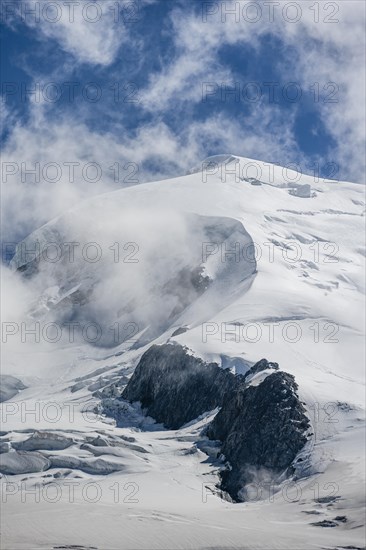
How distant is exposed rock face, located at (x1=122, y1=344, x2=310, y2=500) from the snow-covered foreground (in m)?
1.79

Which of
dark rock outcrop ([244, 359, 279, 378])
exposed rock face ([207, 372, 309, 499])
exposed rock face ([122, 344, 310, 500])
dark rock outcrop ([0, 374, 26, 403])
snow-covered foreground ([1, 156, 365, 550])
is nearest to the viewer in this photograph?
snow-covered foreground ([1, 156, 365, 550])

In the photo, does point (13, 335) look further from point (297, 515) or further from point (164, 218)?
point (297, 515)

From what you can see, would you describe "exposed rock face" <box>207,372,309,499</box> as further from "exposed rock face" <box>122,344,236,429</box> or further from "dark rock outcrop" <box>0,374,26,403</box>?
"dark rock outcrop" <box>0,374,26,403</box>

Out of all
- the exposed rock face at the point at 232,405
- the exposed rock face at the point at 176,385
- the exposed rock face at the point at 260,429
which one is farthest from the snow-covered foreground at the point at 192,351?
the exposed rock face at the point at 176,385

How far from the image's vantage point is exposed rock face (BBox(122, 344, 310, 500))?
264ft

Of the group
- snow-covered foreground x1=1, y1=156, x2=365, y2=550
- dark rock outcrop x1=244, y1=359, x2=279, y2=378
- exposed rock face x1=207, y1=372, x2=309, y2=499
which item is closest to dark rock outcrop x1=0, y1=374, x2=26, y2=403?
snow-covered foreground x1=1, y1=156, x2=365, y2=550

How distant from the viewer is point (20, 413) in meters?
104

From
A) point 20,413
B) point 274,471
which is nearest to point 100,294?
point 20,413

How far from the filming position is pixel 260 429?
8438 centimetres

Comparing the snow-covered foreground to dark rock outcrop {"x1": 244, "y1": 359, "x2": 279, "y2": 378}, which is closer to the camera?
the snow-covered foreground

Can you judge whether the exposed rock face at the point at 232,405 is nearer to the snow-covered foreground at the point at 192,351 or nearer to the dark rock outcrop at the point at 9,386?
the snow-covered foreground at the point at 192,351

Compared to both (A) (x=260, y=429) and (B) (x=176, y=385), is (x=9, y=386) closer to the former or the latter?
(B) (x=176, y=385)

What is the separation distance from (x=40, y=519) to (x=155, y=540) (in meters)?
9.29

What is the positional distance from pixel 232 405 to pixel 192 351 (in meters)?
18.2
